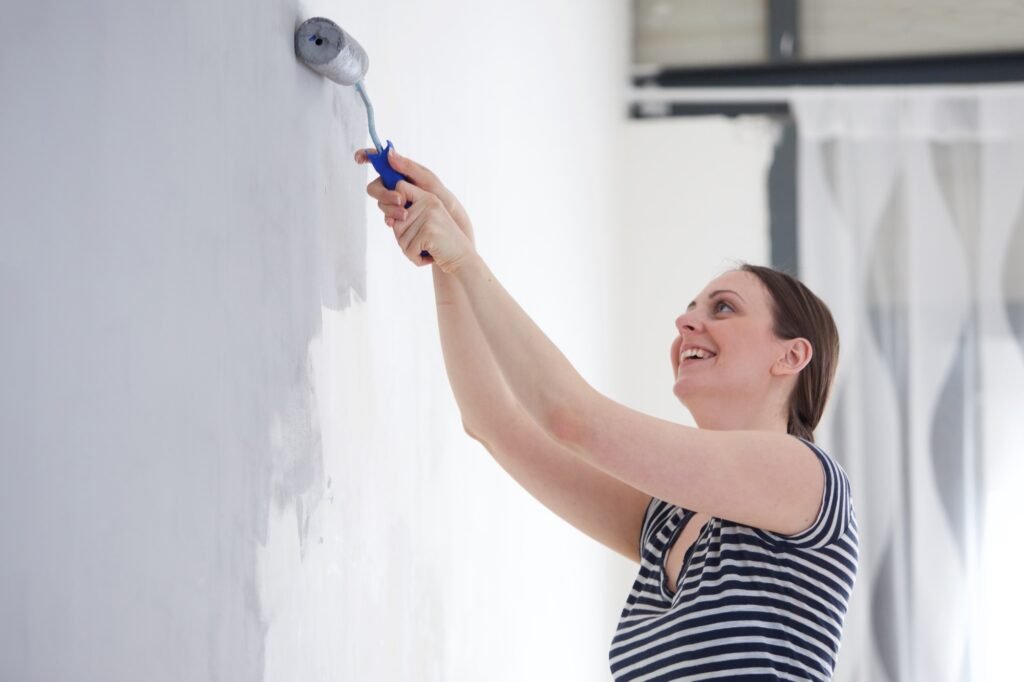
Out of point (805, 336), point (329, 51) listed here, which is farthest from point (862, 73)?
point (329, 51)

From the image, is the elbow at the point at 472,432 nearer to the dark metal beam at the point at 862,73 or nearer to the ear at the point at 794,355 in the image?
the ear at the point at 794,355

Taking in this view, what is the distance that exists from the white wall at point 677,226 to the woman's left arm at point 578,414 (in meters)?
1.88

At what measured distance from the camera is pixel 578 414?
921 mm

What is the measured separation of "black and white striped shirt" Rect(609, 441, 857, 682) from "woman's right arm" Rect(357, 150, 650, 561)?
0.18 meters

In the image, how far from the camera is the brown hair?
125 centimetres

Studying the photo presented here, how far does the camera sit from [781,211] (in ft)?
9.46

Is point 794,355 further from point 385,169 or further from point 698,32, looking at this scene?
point 698,32

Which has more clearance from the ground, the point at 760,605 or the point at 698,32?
the point at 698,32

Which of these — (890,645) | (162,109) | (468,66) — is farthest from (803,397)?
(890,645)

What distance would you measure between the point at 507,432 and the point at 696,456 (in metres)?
0.29

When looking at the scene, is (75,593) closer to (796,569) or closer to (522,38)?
(796,569)

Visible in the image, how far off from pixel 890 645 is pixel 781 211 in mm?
1151

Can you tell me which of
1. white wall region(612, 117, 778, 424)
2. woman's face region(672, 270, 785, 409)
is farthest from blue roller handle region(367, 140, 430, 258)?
white wall region(612, 117, 778, 424)

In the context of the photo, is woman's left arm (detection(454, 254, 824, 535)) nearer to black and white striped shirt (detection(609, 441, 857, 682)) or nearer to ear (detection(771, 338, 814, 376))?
black and white striped shirt (detection(609, 441, 857, 682))
